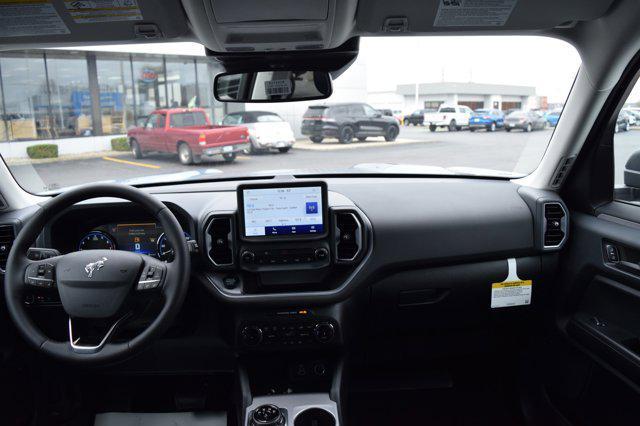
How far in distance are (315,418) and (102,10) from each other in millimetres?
2124

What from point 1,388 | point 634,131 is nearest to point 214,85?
point 1,388

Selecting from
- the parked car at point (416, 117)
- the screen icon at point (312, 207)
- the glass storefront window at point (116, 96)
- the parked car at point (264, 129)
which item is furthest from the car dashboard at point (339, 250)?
the glass storefront window at point (116, 96)

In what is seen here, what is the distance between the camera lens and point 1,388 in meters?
2.79

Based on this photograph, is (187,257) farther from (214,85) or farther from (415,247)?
(415,247)

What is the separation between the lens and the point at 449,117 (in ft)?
13.8

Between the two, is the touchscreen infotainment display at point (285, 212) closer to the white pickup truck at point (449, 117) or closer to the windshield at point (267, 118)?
the windshield at point (267, 118)

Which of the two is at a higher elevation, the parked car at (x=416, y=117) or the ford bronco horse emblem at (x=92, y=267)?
the parked car at (x=416, y=117)

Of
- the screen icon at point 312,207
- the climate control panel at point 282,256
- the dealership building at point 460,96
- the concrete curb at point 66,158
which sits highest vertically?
the dealership building at point 460,96

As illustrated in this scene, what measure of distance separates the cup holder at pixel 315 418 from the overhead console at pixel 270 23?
70.8 inches

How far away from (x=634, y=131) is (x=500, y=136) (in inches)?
48.3

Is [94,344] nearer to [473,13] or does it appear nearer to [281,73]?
[281,73]

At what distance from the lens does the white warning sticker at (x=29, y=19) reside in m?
2.03

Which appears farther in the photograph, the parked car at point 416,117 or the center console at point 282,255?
the parked car at point 416,117

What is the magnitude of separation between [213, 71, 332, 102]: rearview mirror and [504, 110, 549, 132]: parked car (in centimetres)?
145
